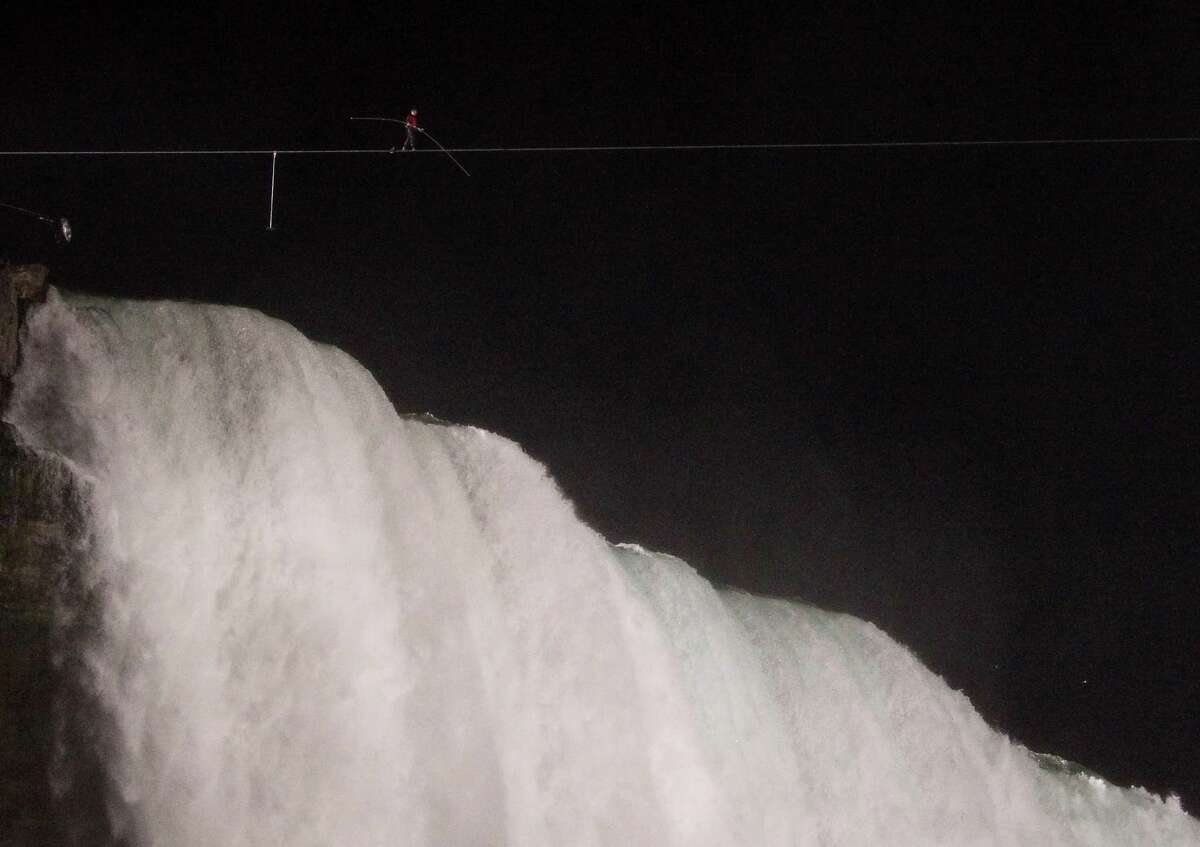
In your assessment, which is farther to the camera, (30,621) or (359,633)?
(359,633)

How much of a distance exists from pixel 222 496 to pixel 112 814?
6.86 feet

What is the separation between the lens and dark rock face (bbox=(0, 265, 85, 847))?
697 centimetres

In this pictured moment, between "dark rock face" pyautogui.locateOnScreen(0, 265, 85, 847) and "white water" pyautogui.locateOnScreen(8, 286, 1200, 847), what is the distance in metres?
0.20

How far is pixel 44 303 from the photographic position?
7.55 metres

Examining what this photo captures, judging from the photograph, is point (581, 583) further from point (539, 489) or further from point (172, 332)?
point (172, 332)

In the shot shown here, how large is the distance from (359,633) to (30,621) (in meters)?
2.17

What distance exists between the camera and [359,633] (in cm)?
842

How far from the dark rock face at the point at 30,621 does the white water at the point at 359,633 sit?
20cm

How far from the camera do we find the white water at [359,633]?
755cm

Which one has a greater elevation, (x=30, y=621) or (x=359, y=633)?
(x=30, y=621)

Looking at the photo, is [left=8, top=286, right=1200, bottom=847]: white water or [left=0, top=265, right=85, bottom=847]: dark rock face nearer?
[left=0, top=265, right=85, bottom=847]: dark rock face

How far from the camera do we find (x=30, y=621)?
708cm

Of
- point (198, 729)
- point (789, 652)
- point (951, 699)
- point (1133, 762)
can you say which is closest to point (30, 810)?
point (198, 729)

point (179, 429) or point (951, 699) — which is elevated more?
point (179, 429)
